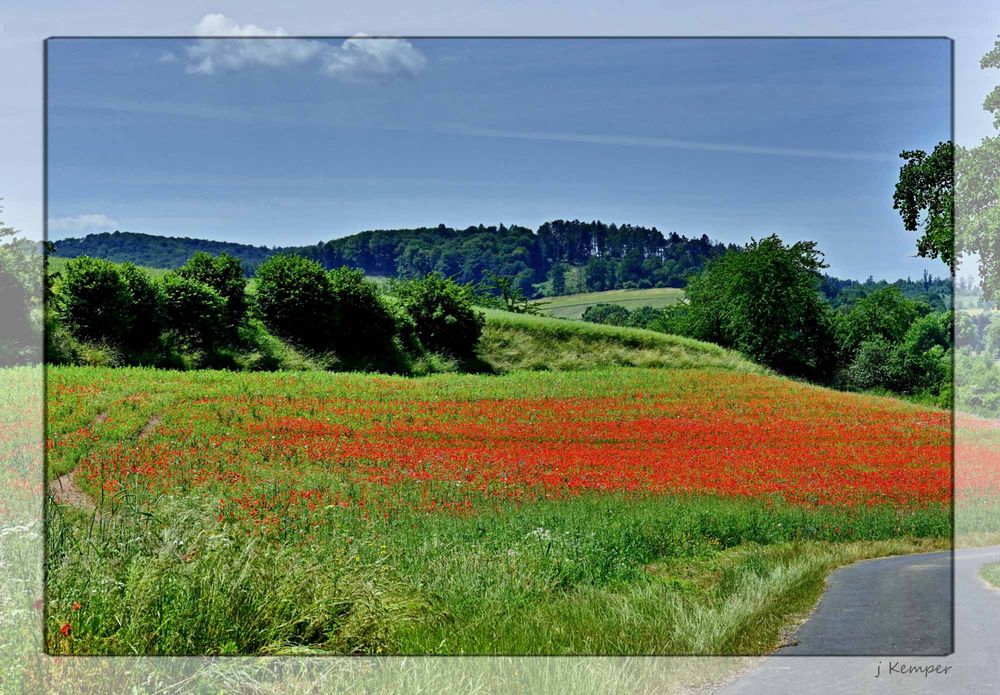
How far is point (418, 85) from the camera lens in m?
8.31

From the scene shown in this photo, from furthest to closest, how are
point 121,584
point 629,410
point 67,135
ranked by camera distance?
point 629,410 → point 67,135 → point 121,584

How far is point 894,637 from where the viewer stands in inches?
288

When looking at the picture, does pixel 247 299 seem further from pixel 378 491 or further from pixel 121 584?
pixel 121 584

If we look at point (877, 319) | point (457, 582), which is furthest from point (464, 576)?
point (877, 319)

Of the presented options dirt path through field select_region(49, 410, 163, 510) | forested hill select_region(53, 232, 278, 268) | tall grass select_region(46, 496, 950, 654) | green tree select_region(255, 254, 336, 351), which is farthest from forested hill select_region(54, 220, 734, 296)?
tall grass select_region(46, 496, 950, 654)

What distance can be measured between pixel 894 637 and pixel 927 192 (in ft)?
13.4

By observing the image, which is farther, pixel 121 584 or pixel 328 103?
pixel 328 103

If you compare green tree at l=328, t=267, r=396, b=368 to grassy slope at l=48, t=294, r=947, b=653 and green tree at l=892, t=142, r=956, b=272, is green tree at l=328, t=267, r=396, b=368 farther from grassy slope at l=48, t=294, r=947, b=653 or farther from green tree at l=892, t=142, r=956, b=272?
green tree at l=892, t=142, r=956, b=272

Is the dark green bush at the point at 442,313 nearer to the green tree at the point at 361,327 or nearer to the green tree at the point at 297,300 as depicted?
the green tree at the point at 361,327

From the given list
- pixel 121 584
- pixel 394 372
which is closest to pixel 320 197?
pixel 394 372

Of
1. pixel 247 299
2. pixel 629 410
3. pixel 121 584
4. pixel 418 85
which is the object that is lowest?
pixel 121 584

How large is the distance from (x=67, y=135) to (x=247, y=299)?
2.13 metres

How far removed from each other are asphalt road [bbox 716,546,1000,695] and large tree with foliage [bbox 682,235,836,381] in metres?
2.15

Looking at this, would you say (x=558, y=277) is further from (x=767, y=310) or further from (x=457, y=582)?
(x=457, y=582)
